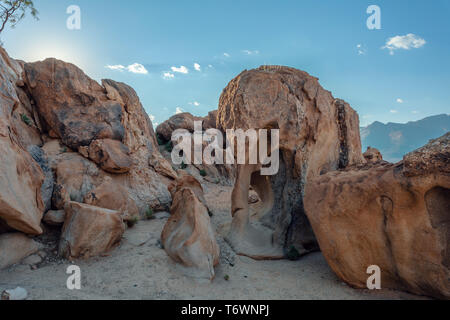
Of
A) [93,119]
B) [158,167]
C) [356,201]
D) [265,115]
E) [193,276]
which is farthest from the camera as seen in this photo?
[158,167]

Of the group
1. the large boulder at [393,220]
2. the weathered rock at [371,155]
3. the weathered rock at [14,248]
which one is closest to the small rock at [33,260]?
the weathered rock at [14,248]

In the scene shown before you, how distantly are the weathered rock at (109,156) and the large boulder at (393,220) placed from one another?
601 cm

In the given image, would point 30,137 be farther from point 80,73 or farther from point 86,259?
point 86,259

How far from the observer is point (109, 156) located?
7992mm

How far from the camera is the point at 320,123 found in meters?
7.07

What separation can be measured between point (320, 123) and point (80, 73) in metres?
8.13

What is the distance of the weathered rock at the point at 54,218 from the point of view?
214 inches

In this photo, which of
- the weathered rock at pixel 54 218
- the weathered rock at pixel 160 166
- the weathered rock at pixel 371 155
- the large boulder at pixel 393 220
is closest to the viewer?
the large boulder at pixel 393 220

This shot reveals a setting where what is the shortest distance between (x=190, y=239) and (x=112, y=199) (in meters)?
3.03

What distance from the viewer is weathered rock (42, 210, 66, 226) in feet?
17.8

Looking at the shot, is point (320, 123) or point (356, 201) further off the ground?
point (320, 123)

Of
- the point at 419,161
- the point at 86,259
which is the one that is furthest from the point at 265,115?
the point at 86,259

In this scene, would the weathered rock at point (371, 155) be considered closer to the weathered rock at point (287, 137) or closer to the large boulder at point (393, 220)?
the weathered rock at point (287, 137)
